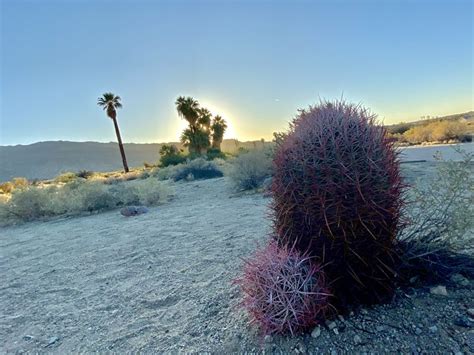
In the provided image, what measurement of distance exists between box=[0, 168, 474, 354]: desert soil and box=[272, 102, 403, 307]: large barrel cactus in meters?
0.32

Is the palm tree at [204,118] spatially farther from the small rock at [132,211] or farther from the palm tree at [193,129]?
the small rock at [132,211]

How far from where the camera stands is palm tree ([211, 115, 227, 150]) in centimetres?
3612

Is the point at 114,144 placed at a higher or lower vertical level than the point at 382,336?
higher

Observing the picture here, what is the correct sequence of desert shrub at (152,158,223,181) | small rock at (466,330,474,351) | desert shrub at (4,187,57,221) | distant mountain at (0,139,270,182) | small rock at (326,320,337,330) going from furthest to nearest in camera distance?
distant mountain at (0,139,270,182) → desert shrub at (152,158,223,181) → desert shrub at (4,187,57,221) → small rock at (326,320,337,330) → small rock at (466,330,474,351)

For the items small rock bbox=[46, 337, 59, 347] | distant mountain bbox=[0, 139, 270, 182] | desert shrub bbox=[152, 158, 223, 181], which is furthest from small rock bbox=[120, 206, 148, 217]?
distant mountain bbox=[0, 139, 270, 182]

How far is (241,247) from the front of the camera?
171 inches

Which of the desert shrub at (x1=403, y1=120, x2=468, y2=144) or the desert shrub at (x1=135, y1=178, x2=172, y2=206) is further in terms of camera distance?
the desert shrub at (x1=403, y1=120, x2=468, y2=144)

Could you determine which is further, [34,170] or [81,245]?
[34,170]

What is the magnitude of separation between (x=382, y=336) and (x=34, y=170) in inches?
2827

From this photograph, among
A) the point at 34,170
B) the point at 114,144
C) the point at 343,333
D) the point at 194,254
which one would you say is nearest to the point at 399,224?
the point at 343,333

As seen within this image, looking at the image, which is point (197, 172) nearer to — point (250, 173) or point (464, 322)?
point (250, 173)

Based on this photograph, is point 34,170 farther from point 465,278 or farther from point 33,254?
point 465,278

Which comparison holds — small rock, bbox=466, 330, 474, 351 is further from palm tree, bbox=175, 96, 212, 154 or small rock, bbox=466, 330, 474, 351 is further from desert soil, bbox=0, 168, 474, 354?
palm tree, bbox=175, 96, 212, 154

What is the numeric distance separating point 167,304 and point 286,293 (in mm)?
1567
